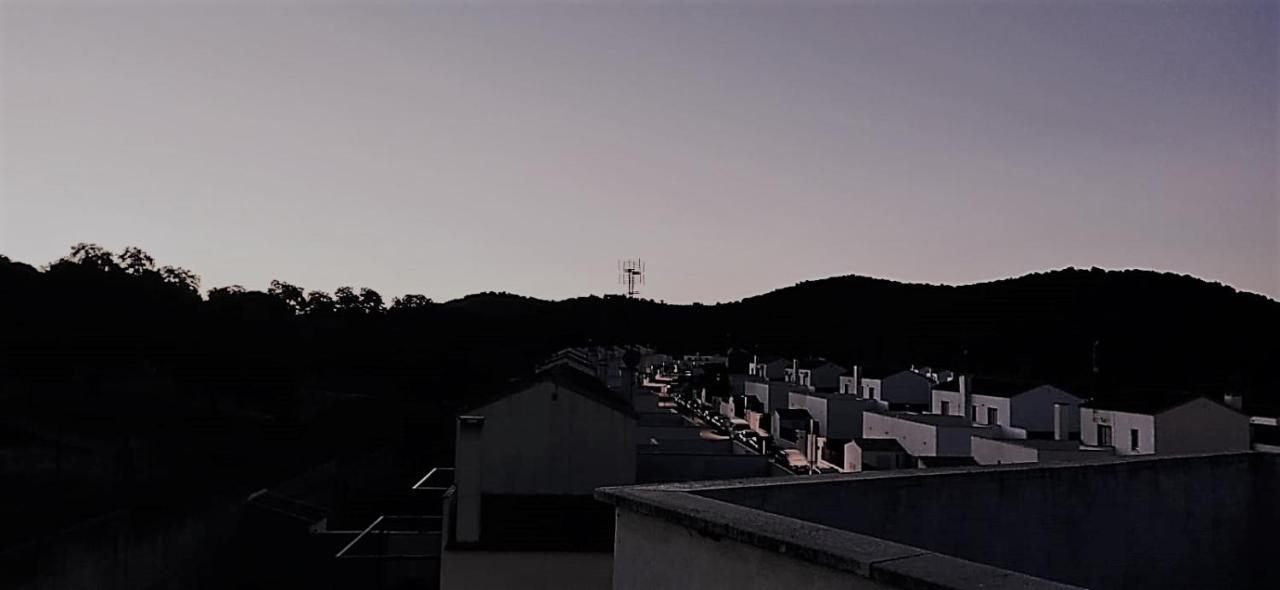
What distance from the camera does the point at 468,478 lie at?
1438 centimetres

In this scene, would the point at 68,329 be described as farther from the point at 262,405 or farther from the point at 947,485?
the point at 947,485

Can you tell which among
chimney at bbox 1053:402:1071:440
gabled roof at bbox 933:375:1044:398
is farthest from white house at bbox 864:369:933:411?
chimney at bbox 1053:402:1071:440

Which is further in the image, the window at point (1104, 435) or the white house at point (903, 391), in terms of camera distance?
the white house at point (903, 391)

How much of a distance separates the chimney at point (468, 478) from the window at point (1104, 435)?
918 inches

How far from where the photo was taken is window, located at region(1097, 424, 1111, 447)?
2841 cm

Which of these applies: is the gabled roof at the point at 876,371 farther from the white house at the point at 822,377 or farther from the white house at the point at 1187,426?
the white house at the point at 1187,426

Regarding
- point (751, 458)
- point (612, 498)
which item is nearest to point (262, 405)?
point (751, 458)

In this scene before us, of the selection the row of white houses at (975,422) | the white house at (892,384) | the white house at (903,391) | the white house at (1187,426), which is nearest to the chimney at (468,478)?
the row of white houses at (975,422)

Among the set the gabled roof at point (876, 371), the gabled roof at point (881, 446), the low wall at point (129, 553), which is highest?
the gabled roof at point (876, 371)

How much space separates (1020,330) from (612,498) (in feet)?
240

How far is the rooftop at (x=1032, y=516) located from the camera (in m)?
3.00

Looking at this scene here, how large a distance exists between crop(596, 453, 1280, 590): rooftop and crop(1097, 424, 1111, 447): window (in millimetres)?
26494

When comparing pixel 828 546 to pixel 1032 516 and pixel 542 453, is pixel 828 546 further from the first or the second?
pixel 542 453

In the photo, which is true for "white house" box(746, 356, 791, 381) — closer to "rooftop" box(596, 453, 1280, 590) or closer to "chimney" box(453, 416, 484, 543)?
"chimney" box(453, 416, 484, 543)
